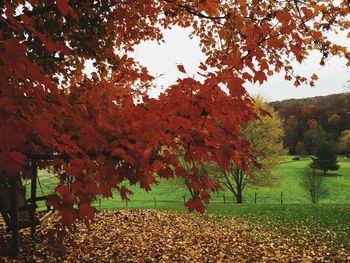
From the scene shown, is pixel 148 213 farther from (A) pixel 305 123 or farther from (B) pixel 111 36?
(A) pixel 305 123

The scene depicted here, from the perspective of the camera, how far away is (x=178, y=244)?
9.93 m

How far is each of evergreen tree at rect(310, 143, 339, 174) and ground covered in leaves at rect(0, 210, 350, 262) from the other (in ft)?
156

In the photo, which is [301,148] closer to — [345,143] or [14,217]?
[345,143]

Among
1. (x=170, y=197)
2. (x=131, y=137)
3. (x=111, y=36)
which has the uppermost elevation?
(x=111, y=36)

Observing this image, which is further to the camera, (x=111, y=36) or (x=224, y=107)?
(x=111, y=36)

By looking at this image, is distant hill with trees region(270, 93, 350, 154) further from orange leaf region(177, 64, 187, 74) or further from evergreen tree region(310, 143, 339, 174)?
orange leaf region(177, 64, 187, 74)

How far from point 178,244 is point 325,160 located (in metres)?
52.1

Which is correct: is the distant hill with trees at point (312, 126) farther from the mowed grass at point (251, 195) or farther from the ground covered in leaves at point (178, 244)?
the ground covered in leaves at point (178, 244)

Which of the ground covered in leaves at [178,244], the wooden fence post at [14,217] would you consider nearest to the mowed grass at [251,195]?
the ground covered in leaves at [178,244]

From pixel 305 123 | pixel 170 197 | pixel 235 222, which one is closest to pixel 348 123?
pixel 305 123

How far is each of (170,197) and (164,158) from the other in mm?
38960

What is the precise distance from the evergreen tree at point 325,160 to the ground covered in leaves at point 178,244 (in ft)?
Answer: 156

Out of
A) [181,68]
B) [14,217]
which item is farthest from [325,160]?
[181,68]

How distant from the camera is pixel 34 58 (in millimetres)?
6945
